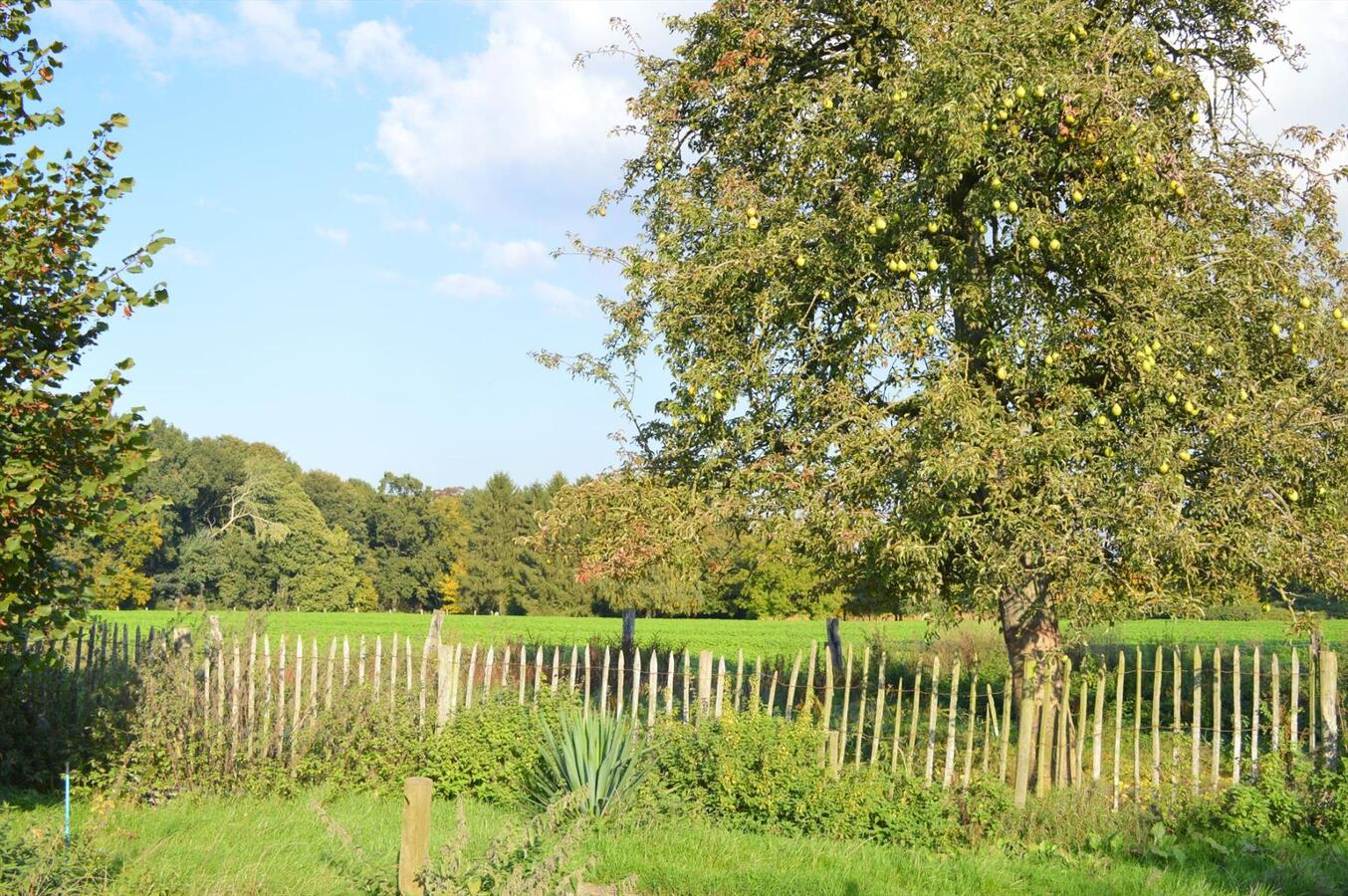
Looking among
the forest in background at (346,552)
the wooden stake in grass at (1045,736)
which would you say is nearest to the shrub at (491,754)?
the wooden stake in grass at (1045,736)

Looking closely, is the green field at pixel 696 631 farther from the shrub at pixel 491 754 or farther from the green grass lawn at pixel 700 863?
the green grass lawn at pixel 700 863

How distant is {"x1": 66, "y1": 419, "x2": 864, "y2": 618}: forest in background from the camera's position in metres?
63.0

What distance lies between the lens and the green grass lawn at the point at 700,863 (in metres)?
6.59

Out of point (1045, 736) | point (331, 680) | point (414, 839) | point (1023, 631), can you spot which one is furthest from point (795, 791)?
point (331, 680)

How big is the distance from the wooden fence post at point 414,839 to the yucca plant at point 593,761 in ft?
12.0

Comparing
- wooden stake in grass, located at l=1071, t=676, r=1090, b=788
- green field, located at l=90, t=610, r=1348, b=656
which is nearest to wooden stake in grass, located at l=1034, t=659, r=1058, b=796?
wooden stake in grass, located at l=1071, t=676, r=1090, b=788

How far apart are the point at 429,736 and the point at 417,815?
6.04 m

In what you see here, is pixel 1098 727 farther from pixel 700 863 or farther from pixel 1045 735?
pixel 700 863

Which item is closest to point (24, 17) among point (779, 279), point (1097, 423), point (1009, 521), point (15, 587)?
point (15, 587)

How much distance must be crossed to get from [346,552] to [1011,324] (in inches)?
2639

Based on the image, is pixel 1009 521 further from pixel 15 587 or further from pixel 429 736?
pixel 15 587

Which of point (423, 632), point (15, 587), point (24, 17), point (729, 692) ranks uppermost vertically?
point (24, 17)

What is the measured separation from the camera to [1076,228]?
339 inches

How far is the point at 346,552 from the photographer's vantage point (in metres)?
71.1
